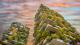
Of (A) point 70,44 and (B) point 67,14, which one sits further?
(B) point 67,14

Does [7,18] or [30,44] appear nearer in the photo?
[30,44]

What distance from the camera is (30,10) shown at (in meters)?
8.29

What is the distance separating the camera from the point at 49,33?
4.07m

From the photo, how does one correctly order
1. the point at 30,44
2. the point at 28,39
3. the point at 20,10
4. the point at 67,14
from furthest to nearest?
the point at 20,10 → the point at 67,14 → the point at 28,39 → the point at 30,44

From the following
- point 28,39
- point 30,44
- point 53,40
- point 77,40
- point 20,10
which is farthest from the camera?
point 20,10

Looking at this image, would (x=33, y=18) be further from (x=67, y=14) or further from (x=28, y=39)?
(x=28, y=39)

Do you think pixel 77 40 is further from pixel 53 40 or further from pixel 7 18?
pixel 7 18

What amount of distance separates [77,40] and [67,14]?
3545mm

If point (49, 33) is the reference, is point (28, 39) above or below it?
below

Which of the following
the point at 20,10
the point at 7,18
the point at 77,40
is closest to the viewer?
the point at 77,40

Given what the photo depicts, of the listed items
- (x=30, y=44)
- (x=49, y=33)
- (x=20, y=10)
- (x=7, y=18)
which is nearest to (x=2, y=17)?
(x=7, y=18)

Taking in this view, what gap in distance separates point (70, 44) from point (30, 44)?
1.55 meters

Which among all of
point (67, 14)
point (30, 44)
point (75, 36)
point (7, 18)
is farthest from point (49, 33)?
point (7, 18)

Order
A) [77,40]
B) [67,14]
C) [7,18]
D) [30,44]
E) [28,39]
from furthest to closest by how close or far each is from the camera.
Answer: [7,18] < [67,14] < [28,39] < [30,44] < [77,40]
